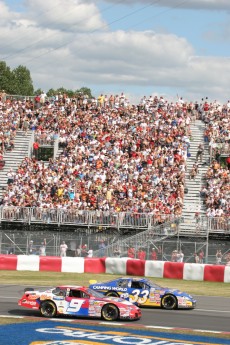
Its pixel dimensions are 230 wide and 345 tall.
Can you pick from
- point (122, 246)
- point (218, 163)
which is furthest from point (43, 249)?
point (218, 163)

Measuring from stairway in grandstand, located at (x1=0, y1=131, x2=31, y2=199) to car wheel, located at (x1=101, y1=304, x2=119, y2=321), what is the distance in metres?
26.8

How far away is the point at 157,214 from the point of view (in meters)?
42.9

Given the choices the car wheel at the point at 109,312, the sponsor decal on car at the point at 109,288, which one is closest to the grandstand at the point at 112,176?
the sponsor decal on car at the point at 109,288

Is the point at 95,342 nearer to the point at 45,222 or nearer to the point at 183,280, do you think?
the point at 183,280

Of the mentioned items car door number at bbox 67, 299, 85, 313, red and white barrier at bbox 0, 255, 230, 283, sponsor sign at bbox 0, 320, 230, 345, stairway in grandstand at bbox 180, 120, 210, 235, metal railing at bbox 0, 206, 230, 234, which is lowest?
sponsor sign at bbox 0, 320, 230, 345

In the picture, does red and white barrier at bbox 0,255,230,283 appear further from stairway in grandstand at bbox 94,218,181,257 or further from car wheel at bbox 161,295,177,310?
car wheel at bbox 161,295,177,310

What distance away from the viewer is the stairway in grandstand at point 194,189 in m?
42.9

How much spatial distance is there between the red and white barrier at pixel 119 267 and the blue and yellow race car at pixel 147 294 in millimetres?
8332

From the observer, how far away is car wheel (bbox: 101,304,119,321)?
2419 centimetres

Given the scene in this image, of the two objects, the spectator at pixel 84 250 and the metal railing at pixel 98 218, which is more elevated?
the metal railing at pixel 98 218

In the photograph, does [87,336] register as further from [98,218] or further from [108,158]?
[108,158]

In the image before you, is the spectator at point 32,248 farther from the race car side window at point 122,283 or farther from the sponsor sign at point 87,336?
the sponsor sign at point 87,336

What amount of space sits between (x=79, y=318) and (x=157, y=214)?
18.5 metres

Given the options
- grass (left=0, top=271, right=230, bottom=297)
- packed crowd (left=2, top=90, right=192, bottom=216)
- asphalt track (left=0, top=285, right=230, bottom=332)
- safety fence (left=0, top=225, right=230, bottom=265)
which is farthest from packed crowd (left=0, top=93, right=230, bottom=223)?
asphalt track (left=0, top=285, right=230, bottom=332)
